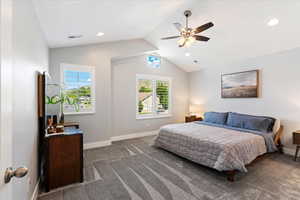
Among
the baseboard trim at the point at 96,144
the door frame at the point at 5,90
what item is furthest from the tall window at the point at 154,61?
the door frame at the point at 5,90

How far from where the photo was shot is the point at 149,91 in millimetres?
5773

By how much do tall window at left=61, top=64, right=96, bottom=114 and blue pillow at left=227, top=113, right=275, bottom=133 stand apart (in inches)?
161

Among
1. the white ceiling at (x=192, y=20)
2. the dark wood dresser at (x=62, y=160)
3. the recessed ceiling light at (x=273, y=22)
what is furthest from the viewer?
Result: the recessed ceiling light at (x=273, y=22)

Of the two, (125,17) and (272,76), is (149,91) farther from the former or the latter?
(272,76)

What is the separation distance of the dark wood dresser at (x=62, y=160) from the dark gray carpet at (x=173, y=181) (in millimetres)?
135

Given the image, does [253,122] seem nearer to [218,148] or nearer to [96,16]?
[218,148]

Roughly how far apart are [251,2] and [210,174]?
130 inches

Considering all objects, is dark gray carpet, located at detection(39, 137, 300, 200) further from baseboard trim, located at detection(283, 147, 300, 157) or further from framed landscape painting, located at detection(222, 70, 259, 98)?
framed landscape painting, located at detection(222, 70, 259, 98)

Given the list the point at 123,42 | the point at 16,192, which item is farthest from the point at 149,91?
the point at 16,192

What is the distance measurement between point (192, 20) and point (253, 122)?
9.87 ft

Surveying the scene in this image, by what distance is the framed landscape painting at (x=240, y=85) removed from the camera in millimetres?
4305

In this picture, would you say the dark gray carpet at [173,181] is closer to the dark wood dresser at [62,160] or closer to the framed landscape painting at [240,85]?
the dark wood dresser at [62,160]

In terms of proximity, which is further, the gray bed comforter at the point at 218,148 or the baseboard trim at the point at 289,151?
the baseboard trim at the point at 289,151

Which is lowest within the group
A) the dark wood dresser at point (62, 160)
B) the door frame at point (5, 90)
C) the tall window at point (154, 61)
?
the dark wood dresser at point (62, 160)
